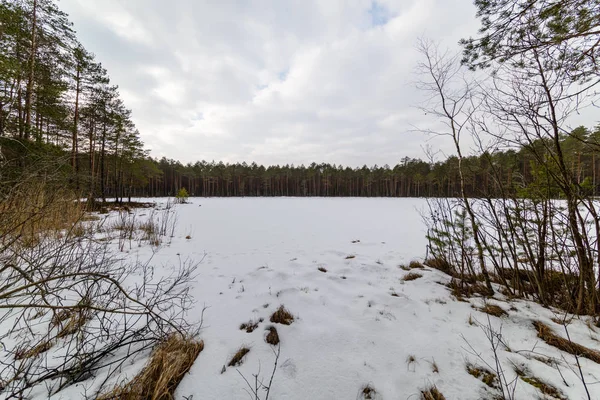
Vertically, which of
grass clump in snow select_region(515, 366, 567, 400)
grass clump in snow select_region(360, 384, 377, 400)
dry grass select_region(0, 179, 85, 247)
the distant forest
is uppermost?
the distant forest

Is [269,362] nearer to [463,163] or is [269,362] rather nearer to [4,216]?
[4,216]

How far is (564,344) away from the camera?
2031 mm

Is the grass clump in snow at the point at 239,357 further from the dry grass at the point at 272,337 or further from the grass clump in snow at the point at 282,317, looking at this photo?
the grass clump in snow at the point at 282,317

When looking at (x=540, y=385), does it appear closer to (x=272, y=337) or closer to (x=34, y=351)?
(x=272, y=337)

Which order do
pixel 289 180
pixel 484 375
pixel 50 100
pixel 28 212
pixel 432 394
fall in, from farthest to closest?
pixel 289 180 < pixel 50 100 < pixel 28 212 < pixel 484 375 < pixel 432 394

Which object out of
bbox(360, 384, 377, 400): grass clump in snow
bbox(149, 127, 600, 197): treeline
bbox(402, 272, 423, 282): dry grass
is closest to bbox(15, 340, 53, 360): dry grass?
bbox(360, 384, 377, 400): grass clump in snow

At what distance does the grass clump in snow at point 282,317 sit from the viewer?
8.19ft

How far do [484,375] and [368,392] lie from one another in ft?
3.33

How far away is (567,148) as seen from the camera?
8.70 feet

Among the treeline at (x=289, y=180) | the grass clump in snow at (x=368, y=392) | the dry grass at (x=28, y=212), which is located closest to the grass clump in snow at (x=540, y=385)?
the grass clump in snow at (x=368, y=392)

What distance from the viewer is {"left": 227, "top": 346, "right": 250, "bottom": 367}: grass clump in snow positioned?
192cm

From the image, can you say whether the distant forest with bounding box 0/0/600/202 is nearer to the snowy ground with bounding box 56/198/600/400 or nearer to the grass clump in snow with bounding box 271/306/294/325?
the snowy ground with bounding box 56/198/600/400

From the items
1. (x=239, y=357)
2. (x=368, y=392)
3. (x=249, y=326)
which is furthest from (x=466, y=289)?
(x=239, y=357)

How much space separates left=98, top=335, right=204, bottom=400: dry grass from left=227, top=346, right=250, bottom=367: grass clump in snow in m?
0.36
